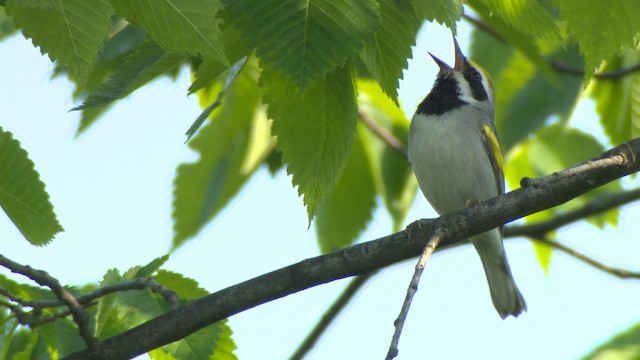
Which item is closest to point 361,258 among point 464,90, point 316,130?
point 316,130

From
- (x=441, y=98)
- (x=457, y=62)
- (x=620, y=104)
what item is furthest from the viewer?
(x=457, y=62)

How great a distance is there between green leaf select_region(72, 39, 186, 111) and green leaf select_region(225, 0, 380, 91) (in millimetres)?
395

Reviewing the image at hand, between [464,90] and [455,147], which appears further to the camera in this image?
[464,90]

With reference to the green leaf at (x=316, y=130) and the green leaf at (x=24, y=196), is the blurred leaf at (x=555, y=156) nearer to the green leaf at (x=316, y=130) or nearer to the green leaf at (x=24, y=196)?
the green leaf at (x=316, y=130)

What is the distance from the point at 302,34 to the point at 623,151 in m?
1.37

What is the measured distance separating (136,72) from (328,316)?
3.48 metres

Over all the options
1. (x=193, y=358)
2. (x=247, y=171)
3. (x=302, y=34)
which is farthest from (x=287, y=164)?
(x=247, y=171)

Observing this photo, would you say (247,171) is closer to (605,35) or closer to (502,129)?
(502,129)

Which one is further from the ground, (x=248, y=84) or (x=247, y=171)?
(x=248, y=84)

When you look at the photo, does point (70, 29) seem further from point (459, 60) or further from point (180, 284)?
point (459, 60)

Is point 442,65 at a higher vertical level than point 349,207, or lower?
higher

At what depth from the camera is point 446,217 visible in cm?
338

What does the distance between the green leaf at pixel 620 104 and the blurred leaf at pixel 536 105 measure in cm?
25

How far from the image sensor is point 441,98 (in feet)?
22.5
